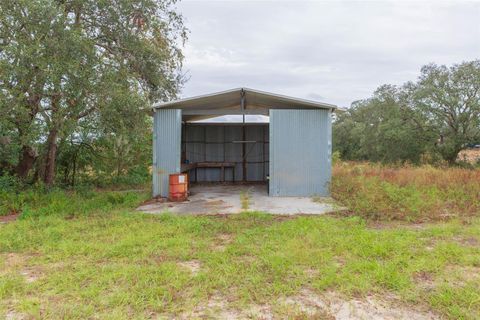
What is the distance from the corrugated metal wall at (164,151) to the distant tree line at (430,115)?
1406 centimetres

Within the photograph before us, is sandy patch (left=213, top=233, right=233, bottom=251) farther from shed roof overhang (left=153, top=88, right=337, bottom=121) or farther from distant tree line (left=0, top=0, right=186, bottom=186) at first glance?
shed roof overhang (left=153, top=88, right=337, bottom=121)

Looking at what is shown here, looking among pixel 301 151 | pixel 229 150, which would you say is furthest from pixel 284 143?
pixel 229 150

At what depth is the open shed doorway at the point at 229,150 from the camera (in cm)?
1234

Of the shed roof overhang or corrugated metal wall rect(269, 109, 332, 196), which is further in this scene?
corrugated metal wall rect(269, 109, 332, 196)

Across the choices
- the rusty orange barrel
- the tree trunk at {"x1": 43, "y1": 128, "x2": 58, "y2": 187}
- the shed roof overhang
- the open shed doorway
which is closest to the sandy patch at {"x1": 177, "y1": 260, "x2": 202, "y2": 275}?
the rusty orange barrel

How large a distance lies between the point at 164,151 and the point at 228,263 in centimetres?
523

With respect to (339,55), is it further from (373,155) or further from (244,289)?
(244,289)

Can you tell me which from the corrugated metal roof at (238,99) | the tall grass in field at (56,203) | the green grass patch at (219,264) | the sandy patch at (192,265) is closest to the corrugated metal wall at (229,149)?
the corrugated metal roof at (238,99)

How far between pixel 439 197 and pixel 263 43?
351 inches

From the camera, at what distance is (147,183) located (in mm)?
11734

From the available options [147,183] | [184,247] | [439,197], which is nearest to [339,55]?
[439,197]

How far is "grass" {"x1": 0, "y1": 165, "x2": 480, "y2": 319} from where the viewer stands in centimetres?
267

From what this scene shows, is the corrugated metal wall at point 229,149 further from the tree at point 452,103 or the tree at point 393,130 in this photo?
the tree at point 452,103

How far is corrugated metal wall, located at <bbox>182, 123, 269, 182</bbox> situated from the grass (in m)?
6.52
